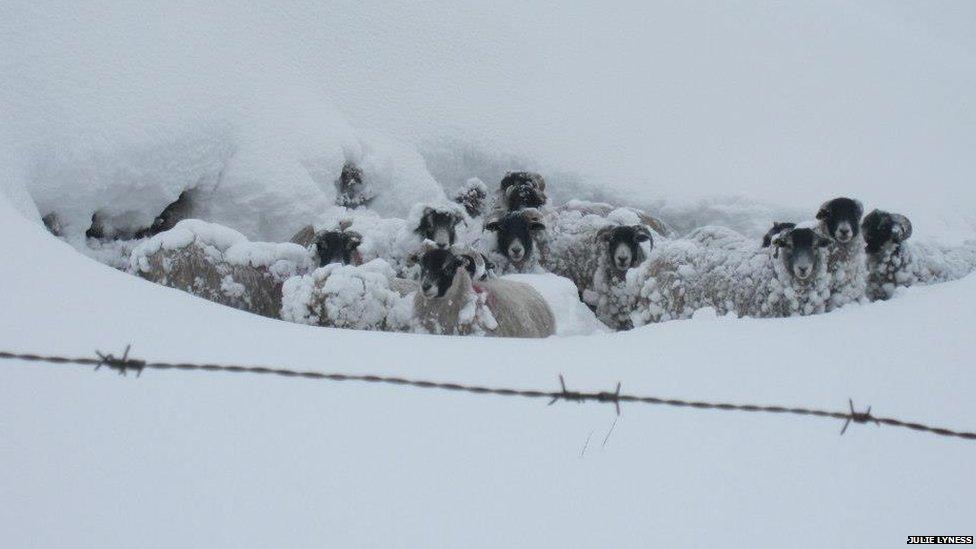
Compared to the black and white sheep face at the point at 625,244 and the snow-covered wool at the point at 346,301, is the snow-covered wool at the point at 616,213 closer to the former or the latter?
the black and white sheep face at the point at 625,244

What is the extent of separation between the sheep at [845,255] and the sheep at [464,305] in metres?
1.90

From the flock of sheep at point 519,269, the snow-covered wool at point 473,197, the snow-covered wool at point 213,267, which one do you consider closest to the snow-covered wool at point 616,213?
the flock of sheep at point 519,269

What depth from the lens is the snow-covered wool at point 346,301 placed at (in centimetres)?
555

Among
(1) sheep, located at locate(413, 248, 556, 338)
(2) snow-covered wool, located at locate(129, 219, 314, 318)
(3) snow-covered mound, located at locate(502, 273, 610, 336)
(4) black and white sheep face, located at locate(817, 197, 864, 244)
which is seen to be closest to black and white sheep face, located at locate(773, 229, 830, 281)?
(4) black and white sheep face, located at locate(817, 197, 864, 244)

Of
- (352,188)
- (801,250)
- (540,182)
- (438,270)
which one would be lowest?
(352,188)

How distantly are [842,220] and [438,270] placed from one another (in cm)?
270

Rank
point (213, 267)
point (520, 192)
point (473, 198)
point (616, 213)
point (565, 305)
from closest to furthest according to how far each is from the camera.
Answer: point (213, 267) < point (565, 305) < point (616, 213) < point (520, 192) < point (473, 198)

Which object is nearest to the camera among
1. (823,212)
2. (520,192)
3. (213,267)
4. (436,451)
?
(436,451)

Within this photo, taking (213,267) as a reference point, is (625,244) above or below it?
above

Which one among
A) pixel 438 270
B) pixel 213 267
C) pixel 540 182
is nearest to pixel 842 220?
pixel 438 270

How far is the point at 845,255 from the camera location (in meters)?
5.71

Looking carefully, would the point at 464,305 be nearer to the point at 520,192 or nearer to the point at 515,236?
the point at 515,236

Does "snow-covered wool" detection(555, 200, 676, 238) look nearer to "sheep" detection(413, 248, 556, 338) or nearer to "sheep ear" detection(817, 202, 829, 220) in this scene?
"sheep ear" detection(817, 202, 829, 220)

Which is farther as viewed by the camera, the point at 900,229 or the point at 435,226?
the point at 435,226
